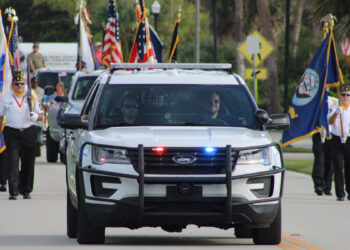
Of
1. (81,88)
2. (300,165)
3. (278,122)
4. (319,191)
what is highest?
(278,122)

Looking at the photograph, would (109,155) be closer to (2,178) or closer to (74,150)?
(74,150)

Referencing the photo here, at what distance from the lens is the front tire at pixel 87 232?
11.2m

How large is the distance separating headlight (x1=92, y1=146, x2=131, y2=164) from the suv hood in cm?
6

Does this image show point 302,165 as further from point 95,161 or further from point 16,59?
point 95,161

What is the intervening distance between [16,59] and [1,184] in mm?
3441

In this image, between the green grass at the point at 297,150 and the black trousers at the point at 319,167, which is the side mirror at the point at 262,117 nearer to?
the black trousers at the point at 319,167

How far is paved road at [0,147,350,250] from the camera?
11.7 metres

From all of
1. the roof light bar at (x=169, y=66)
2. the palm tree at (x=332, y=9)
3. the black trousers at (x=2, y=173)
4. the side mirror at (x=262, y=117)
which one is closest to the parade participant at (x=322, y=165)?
the black trousers at (x=2, y=173)

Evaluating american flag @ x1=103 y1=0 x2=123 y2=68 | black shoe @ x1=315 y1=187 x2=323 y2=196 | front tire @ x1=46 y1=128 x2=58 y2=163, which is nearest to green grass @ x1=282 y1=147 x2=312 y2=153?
american flag @ x1=103 y1=0 x2=123 y2=68

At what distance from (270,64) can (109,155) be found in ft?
136

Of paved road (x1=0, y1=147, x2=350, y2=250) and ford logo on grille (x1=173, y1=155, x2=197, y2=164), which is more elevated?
ford logo on grille (x1=173, y1=155, x2=197, y2=164)

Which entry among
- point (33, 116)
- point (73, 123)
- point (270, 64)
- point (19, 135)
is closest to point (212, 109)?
point (73, 123)

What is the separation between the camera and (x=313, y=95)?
2059cm

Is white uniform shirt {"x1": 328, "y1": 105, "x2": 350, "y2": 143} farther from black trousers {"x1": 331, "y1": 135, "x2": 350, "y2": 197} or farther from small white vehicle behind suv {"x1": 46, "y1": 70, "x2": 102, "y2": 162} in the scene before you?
small white vehicle behind suv {"x1": 46, "y1": 70, "x2": 102, "y2": 162}
